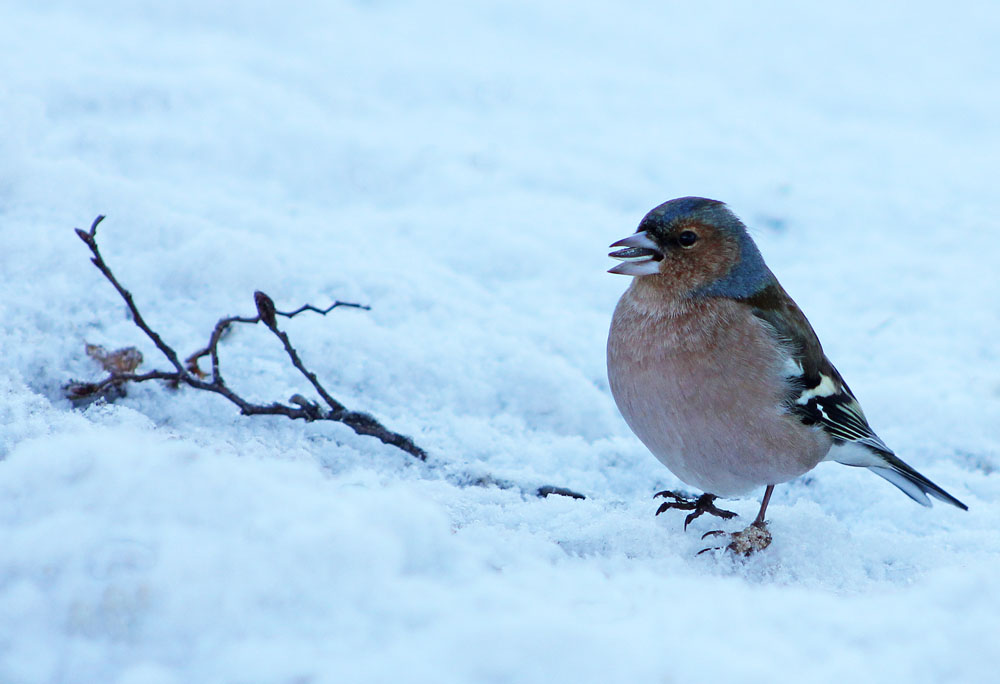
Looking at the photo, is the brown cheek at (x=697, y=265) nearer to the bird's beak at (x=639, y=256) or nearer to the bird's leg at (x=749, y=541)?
the bird's beak at (x=639, y=256)

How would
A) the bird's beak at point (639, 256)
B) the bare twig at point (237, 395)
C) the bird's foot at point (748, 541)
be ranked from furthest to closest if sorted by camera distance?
1. the bird's beak at point (639, 256)
2. the bare twig at point (237, 395)
3. the bird's foot at point (748, 541)

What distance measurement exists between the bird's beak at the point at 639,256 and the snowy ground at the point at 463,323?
69cm

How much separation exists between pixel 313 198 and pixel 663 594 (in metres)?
3.66

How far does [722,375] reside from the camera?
2.89 metres

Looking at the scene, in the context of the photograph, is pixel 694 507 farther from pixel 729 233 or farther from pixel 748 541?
pixel 729 233

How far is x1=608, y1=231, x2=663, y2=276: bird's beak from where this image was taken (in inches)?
125

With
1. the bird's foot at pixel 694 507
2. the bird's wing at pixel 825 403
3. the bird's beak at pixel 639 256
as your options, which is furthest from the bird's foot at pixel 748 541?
the bird's beak at pixel 639 256

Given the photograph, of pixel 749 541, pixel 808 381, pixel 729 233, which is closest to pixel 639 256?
pixel 729 233

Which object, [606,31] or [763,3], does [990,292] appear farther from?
[763,3]

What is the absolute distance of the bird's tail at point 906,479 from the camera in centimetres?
315

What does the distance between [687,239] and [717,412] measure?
0.70 m

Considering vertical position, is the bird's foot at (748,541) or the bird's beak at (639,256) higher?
the bird's beak at (639,256)

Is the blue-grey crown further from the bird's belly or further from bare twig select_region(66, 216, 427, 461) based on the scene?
bare twig select_region(66, 216, 427, 461)

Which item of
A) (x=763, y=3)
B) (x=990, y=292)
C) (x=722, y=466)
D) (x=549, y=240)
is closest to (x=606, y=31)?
(x=763, y=3)
